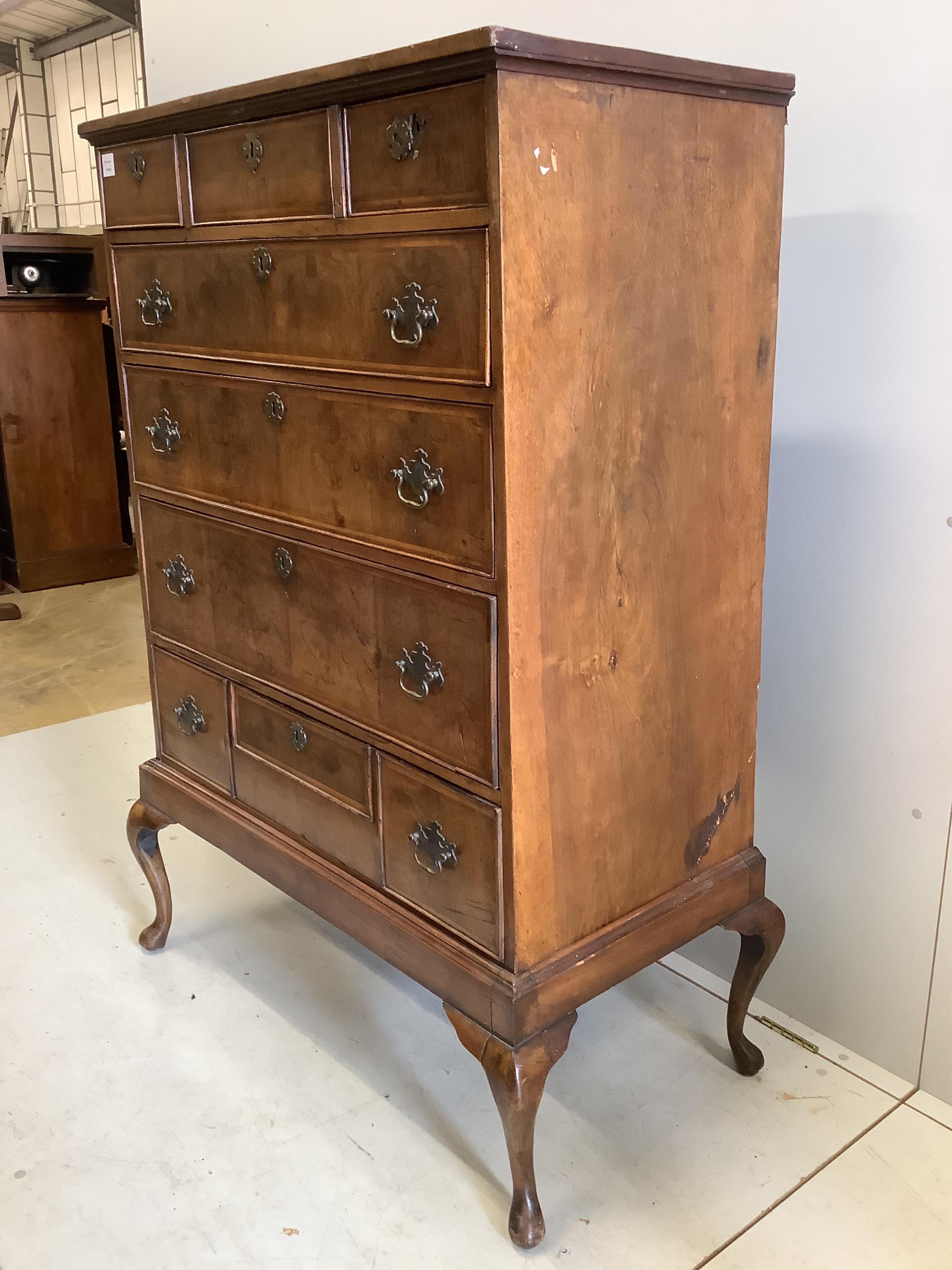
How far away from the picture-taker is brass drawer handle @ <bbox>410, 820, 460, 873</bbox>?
1.38m

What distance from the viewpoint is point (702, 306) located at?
1.31m

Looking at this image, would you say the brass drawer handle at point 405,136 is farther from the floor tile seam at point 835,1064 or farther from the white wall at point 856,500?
the floor tile seam at point 835,1064

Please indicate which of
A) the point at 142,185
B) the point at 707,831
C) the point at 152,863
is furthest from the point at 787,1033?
the point at 142,185

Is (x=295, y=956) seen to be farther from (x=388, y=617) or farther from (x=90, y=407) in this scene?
(x=90, y=407)

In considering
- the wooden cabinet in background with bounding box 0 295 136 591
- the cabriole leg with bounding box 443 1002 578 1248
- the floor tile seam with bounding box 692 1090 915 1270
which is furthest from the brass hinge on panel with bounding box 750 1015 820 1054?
the wooden cabinet in background with bounding box 0 295 136 591

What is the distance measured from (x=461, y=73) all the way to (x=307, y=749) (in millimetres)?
913

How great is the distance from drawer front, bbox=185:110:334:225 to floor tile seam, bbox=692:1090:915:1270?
136 cm

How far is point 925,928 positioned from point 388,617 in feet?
3.04

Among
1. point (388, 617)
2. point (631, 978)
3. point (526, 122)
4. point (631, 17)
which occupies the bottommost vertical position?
point (631, 978)

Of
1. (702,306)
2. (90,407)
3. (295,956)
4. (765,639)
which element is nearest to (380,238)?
(702,306)

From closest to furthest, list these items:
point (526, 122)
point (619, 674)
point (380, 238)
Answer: point (526, 122) < point (380, 238) < point (619, 674)

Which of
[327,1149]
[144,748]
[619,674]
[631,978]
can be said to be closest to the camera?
[619,674]

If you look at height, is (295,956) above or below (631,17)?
below

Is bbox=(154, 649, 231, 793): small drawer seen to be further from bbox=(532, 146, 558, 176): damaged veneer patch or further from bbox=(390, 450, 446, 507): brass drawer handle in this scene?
bbox=(532, 146, 558, 176): damaged veneer patch
